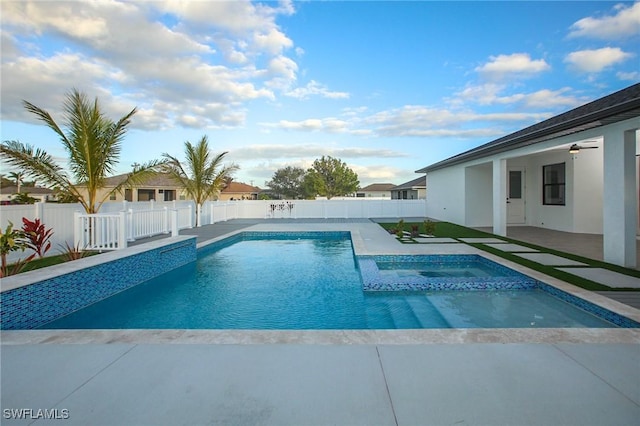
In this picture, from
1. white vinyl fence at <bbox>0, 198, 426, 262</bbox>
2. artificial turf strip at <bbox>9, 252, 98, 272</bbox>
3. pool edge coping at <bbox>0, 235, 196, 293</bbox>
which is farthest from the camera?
white vinyl fence at <bbox>0, 198, 426, 262</bbox>

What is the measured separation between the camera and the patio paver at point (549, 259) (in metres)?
6.54

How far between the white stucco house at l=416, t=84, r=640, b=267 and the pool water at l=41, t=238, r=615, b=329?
2.83 meters

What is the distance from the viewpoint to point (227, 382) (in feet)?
8.05

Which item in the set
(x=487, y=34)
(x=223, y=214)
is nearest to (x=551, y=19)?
(x=487, y=34)

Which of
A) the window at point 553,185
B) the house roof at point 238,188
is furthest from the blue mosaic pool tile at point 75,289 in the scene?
the house roof at point 238,188

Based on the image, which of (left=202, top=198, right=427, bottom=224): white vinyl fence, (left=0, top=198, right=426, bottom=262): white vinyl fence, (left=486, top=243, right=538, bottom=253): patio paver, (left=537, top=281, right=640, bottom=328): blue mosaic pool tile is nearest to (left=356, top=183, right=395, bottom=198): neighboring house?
(left=202, top=198, right=427, bottom=224): white vinyl fence

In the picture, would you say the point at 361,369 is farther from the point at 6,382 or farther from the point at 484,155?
the point at 484,155

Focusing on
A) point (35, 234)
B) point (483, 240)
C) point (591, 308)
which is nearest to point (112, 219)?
point (35, 234)

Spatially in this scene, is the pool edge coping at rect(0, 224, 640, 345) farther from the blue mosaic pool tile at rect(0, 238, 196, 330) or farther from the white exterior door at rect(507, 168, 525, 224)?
the white exterior door at rect(507, 168, 525, 224)

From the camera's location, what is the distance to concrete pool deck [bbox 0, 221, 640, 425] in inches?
82.3

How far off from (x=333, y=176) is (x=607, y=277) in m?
43.0

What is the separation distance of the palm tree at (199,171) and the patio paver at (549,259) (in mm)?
12894

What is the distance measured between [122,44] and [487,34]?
1215 cm

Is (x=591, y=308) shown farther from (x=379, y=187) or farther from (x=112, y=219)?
(x=379, y=187)
